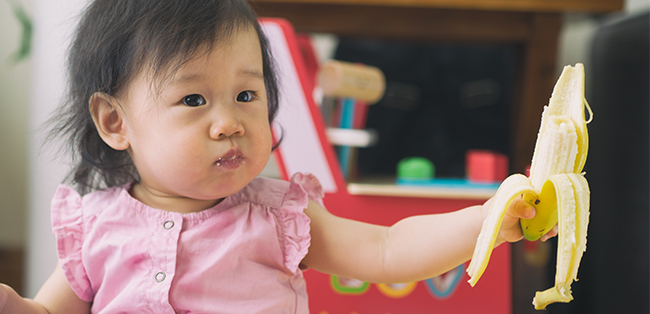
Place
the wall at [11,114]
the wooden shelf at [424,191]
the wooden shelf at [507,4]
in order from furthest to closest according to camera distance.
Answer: the wall at [11,114]
the wooden shelf at [507,4]
the wooden shelf at [424,191]

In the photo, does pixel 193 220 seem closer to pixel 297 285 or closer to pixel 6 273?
pixel 297 285

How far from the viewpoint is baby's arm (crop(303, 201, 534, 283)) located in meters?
0.47

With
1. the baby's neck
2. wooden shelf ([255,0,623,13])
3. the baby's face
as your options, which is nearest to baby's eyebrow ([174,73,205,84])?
the baby's face

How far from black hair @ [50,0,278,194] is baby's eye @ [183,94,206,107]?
0.08ft

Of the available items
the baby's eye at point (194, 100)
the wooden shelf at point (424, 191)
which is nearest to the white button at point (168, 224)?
the baby's eye at point (194, 100)

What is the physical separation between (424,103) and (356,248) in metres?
1.01

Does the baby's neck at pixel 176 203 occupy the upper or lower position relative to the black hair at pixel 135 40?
lower

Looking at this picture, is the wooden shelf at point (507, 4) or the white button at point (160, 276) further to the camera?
the wooden shelf at point (507, 4)

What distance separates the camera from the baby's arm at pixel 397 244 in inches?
18.6

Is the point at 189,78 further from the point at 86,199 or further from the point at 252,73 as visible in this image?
the point at 86,199

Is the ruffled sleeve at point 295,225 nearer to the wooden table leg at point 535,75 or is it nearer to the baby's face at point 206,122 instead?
the baby's face at point 206,122

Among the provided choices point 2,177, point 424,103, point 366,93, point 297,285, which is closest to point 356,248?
point 297,285

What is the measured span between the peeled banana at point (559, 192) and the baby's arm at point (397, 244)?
29 mm

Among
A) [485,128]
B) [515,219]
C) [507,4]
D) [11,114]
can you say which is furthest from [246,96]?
[11,114]
